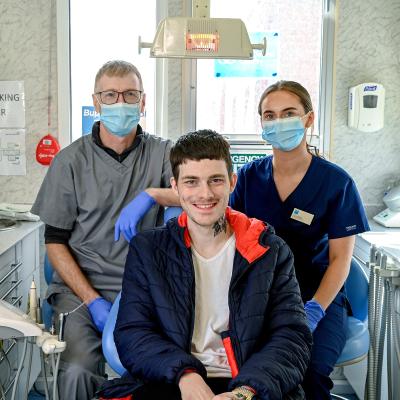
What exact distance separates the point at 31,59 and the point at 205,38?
149cm

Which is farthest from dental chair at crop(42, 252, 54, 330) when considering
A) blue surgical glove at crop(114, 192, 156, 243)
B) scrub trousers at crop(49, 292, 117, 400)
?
blue surgical glove at crop(114, 192, 156, 243)

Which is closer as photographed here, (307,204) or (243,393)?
(243,393)

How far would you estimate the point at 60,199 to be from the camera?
87.3 inches

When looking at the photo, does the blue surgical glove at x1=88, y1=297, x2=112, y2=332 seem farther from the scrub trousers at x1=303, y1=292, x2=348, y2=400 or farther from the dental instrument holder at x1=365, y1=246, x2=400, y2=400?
the dental instrument holder at x1=365, y1=246, x2=400, y2=400

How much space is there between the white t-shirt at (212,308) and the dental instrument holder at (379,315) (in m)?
0.71

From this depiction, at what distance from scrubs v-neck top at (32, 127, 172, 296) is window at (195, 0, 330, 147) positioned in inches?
43.3

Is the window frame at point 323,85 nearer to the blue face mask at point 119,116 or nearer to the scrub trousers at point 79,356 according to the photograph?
the blue face mask at point 119,116

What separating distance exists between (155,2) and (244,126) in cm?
79

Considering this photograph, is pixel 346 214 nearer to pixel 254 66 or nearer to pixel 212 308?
pixel 212 308

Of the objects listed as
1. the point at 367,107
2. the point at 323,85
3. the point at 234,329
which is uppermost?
the point at 323,85

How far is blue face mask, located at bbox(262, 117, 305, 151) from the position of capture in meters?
2.15

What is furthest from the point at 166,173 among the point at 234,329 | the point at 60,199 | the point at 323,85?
the point at 323,85

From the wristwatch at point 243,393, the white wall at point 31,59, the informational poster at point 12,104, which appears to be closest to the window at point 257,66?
the white wall at point 31,59

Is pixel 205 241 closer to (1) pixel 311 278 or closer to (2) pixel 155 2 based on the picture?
(1) pixel 311 278
